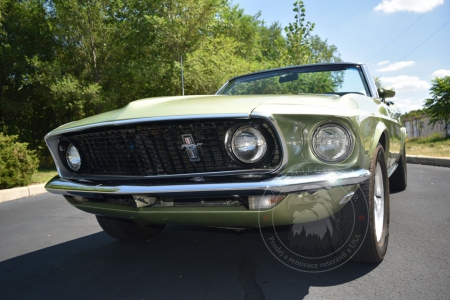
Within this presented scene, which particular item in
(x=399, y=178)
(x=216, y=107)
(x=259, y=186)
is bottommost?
(x=399, y=178)

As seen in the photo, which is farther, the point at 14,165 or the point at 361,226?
the point at 14,165

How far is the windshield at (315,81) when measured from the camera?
12.3 ft

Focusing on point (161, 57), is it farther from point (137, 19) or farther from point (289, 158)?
point (289, 158)

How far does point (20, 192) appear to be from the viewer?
24.6ft

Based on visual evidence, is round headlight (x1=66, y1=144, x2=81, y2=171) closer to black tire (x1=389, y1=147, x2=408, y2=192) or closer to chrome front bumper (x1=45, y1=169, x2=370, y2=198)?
chrome front bumper (x1=45, y1=169, x2=370, y2=198)

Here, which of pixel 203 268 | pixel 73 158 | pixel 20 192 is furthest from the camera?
pixel 20 192

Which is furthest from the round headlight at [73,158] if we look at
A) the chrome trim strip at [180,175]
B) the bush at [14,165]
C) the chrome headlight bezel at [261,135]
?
the bush at [14,165]

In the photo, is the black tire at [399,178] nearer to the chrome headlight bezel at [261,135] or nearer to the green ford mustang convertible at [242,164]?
the green ford mustang convertible at [242,164]

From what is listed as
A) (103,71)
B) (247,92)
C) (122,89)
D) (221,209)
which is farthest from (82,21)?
(221,209)

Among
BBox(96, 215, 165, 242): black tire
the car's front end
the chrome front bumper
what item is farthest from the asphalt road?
the chrome front bumper

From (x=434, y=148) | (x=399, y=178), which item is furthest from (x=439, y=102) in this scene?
(x=399, y=178)

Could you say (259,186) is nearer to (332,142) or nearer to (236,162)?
(236,162)

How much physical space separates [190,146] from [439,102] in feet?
52.3

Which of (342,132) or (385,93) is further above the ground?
(385,93)
